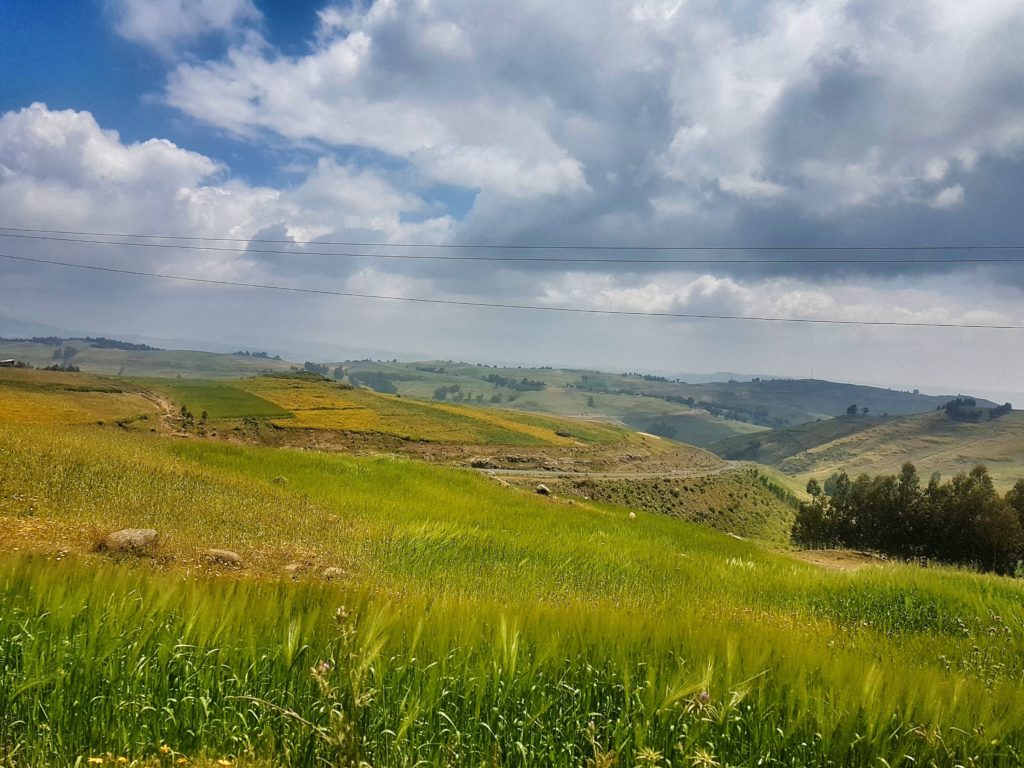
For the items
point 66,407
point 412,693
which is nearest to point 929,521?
point 412,693

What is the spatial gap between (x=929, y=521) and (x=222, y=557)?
69036 mm

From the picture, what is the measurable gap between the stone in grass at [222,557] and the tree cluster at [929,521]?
53414 mm

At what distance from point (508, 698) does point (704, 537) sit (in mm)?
24921

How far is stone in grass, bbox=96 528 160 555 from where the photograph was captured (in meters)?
9.38

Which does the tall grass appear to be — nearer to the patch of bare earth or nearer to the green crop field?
the patch of bare earth

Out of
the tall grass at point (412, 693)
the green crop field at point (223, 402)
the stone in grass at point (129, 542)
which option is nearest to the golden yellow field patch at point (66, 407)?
the green crop field at point (223, 402)

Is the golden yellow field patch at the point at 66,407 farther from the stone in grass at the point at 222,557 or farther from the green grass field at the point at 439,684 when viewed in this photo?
the green grass field at the point at 439,684

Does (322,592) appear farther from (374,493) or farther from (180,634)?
(374,493)

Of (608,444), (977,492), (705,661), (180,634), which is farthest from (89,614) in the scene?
(608,444)

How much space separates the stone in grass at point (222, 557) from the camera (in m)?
9.70

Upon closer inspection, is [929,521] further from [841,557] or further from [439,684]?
[439,684]

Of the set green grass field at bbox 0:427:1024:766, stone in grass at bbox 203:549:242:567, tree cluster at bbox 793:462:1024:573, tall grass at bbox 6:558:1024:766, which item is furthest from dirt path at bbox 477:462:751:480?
tall grass at bbox 6:558:1024:766

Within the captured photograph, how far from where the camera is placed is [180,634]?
442 cm

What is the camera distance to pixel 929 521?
56594 mm
